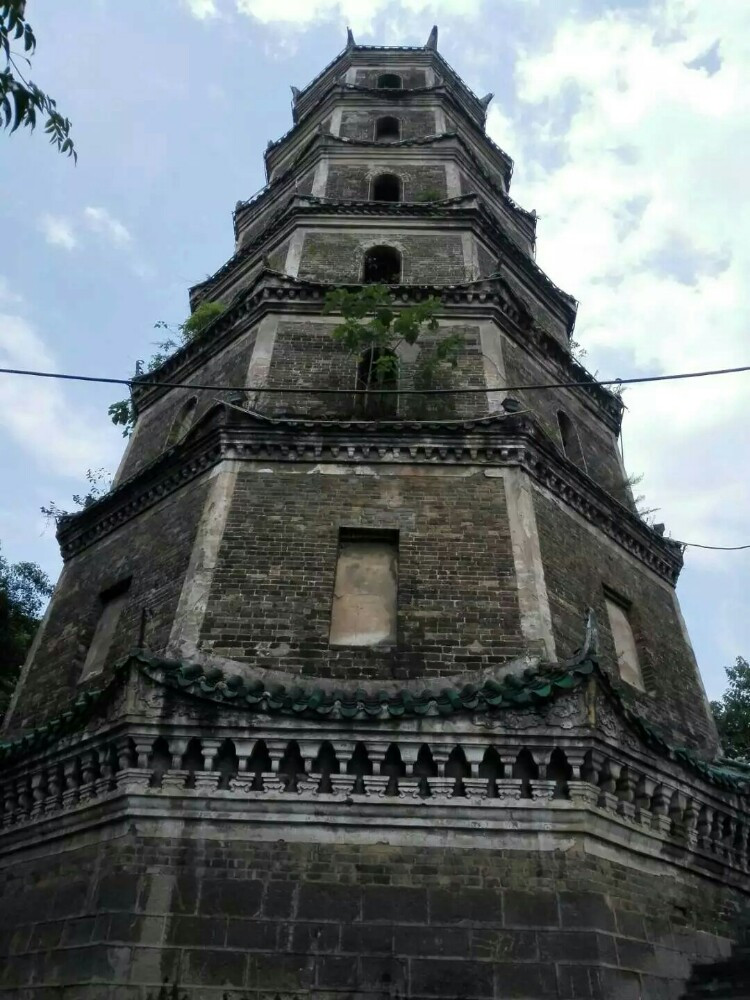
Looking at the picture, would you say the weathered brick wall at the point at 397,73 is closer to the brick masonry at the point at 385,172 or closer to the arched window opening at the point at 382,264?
the brick masonry at the point at 385,172

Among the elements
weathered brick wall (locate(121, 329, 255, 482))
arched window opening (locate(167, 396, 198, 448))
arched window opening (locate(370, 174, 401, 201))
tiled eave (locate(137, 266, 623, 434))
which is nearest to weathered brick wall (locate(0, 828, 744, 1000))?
weathered brick wall (locate(121, 329, 255, 482))

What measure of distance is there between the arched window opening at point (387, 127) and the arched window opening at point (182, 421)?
28.7 ft

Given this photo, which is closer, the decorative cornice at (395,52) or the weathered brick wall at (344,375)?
the weathered brick wall at (344,375)

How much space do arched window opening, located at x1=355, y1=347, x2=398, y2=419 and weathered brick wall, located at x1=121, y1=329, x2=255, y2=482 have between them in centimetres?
180

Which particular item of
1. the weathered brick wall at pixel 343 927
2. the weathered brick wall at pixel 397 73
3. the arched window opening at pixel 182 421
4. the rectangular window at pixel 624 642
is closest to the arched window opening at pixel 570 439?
the rectangular window at pixel 624 642

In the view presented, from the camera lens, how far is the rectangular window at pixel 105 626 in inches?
417

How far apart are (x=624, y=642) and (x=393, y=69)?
16.8 metres

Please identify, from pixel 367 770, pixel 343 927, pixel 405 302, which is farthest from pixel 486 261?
pixel 343 927

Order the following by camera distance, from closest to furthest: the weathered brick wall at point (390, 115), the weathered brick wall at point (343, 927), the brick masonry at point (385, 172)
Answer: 1. the weathered brick wall at point (343, 927)
2. the brick masonry at point (385, 172)
3. the weathered brick wall at point (390, 115)

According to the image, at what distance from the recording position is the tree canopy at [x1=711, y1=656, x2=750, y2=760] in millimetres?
21906

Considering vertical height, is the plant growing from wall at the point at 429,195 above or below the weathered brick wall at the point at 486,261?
above

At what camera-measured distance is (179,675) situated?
784cm

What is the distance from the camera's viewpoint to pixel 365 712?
7.59 metres

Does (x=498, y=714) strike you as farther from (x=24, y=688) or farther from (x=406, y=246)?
(x=406, y=246)
